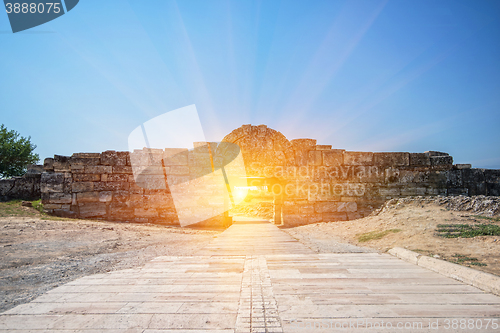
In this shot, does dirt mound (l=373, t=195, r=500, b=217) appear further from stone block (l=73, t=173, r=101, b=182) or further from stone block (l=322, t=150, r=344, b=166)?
stone block (l=73, t=173, r=101, b=182)

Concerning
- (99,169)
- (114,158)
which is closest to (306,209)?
(114,158)

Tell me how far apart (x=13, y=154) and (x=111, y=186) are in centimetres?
1598

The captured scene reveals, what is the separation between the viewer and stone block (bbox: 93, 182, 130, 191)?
845 centimetres

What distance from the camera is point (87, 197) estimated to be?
27.6ft

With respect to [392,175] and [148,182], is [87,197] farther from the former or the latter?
[392,175]

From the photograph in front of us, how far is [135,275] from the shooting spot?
2.88m

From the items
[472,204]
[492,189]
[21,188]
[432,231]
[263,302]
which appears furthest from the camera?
[21,188]

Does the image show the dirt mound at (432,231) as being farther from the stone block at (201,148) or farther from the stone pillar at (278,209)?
the stone block at (201,148)

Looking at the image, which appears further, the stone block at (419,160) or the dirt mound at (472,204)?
the stone block at (419,160)

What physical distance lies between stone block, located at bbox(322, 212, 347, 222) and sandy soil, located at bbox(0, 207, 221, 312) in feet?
16.2

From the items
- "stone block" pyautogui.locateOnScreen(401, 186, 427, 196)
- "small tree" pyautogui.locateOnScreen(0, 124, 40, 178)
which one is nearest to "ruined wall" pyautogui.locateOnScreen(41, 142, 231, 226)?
"stone block" pyautogui.locateOnScreen(401, 186, 427, 196)

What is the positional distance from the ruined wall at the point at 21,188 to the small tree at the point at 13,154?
1046 centimetres

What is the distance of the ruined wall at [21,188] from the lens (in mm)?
9609

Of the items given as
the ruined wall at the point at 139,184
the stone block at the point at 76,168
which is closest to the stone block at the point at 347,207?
the ruined wall at the point at 139,184
